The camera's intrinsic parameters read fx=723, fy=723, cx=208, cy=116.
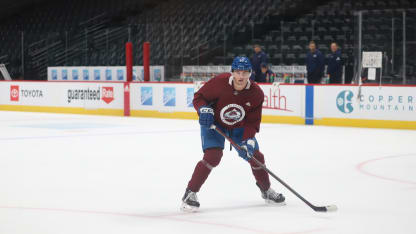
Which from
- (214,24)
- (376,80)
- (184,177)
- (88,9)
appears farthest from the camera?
(88,9)

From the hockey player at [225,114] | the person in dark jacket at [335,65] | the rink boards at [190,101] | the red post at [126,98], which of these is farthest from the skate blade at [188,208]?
the person in dark jacket at [335,65]

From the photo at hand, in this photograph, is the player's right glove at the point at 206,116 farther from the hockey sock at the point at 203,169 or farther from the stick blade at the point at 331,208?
the stick blade at the point at 331,208

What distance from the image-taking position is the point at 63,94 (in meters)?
17.8

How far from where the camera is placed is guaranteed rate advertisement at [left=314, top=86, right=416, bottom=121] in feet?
43.5

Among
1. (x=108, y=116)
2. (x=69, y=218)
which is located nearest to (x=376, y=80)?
(x=108, y=116)

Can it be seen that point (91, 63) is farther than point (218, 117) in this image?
Yes

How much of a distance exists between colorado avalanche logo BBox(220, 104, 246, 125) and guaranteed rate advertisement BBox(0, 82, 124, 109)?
1156 centimetres

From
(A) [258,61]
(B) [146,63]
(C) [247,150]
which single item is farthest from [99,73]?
(C) [247,150]

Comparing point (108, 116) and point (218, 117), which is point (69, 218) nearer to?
point (218, 117)

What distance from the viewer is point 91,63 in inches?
861

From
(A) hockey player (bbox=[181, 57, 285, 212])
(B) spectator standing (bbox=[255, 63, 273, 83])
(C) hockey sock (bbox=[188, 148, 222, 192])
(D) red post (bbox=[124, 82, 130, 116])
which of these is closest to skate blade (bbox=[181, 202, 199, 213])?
(A) hockey player (bbox=[181, 57, 285, 212])

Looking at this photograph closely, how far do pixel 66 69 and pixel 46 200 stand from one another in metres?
15.5

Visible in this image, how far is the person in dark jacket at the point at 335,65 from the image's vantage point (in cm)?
1702

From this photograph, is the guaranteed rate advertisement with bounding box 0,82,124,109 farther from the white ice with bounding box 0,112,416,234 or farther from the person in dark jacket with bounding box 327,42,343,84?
the person in dark jacket with bounding box 327,42,343,84
